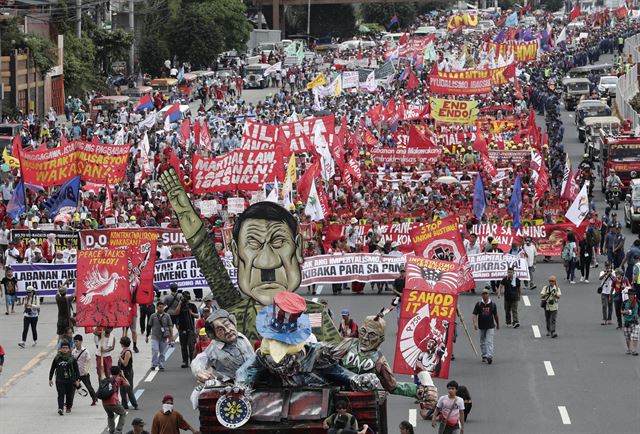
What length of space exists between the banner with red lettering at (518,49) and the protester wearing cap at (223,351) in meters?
62.6

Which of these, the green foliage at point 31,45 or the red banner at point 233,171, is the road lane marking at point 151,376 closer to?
the red banner at point 233,171

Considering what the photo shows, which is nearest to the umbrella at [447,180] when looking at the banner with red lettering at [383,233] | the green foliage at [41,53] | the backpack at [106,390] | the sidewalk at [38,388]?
the banner with red lettering at [383,233]

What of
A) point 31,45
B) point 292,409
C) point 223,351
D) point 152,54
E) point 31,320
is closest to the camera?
point 292,409

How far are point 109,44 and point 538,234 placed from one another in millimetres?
49646

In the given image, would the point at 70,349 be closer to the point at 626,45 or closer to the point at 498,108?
the point at 498,108

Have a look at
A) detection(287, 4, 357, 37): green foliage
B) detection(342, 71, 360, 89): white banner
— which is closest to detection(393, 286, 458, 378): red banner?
detection(342, 71, 360, 89): white banner

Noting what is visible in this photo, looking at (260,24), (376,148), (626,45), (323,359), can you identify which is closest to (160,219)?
(376,148)

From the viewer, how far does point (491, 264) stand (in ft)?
108

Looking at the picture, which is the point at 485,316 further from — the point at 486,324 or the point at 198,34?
the point at 198,34

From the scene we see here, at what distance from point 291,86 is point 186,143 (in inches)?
1343

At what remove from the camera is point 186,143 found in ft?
169

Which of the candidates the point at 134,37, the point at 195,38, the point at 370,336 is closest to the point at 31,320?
the point at 370,336

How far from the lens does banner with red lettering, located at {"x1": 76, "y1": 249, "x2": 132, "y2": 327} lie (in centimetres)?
2681

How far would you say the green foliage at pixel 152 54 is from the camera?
9088 centimetres
